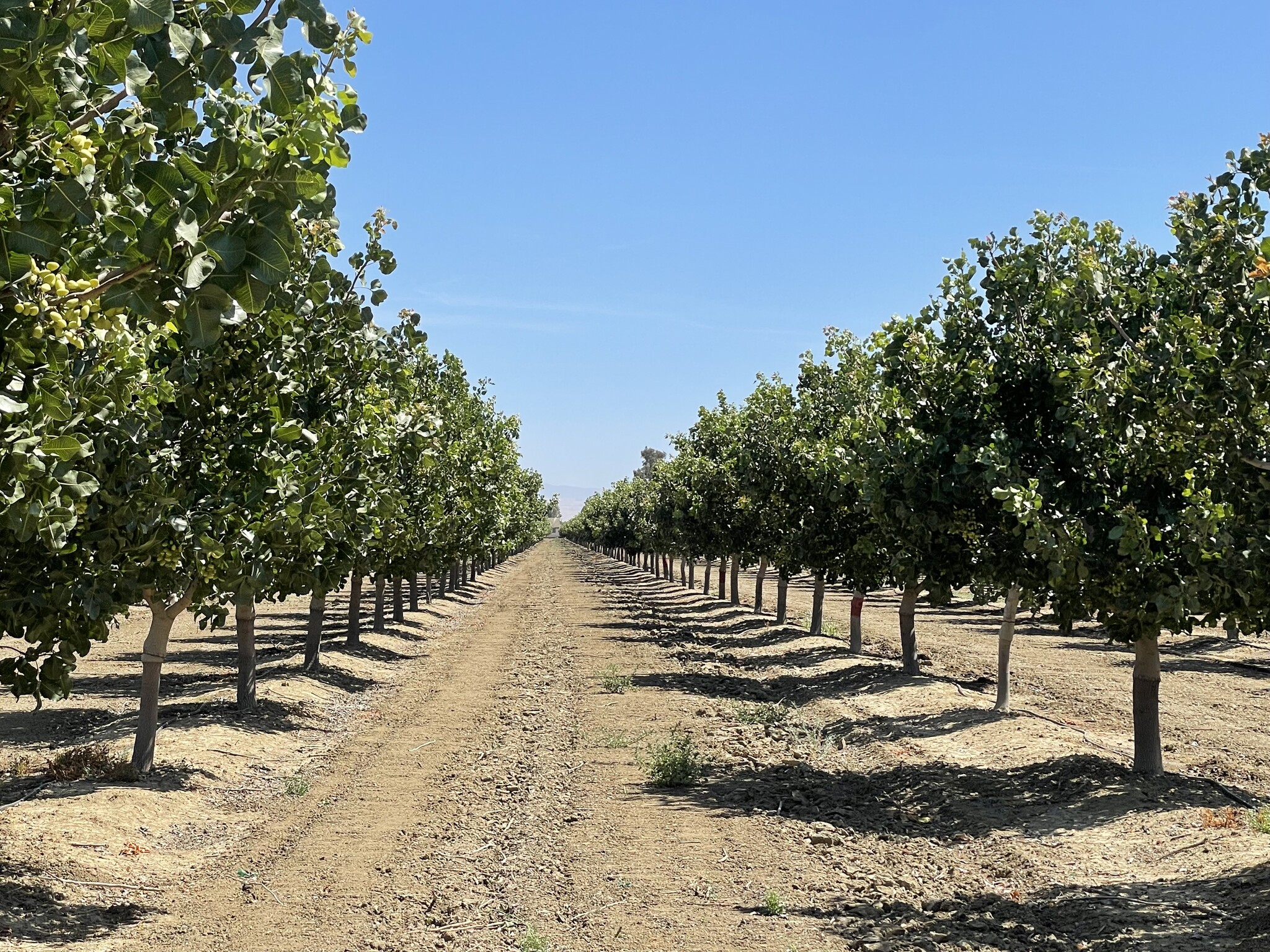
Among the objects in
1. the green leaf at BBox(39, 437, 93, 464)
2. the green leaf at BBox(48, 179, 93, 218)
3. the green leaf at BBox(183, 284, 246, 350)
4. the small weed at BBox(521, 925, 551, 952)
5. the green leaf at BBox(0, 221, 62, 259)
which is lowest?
the small weed at BBox(521, 925, 551, 952)

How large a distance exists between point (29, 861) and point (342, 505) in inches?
183

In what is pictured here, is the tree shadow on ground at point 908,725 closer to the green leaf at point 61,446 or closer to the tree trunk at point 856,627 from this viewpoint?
the tree trunk at point 856,627

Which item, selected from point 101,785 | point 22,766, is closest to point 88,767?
point 101,785

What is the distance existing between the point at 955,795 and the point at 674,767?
3422 mm

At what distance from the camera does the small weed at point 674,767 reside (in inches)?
551

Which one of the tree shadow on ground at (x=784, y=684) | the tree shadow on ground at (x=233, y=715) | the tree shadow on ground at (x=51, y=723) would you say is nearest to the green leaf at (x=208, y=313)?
the tree shadow on ground at (x=233, y=715)

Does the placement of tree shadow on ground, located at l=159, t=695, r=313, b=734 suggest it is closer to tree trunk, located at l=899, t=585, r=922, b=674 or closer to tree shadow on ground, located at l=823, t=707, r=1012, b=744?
tree shadow on ground, located at l=823, t=707, r=1012, b=744

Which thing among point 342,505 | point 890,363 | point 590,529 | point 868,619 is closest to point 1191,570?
point 890,363

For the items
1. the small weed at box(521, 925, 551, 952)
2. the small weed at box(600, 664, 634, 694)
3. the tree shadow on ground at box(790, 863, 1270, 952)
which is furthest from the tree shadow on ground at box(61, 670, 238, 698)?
the tree shadow on ground at box(790, 863, 1270, 952)

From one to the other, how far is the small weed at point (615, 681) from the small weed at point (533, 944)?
13.3 meters

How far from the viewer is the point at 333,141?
→ 4.78m

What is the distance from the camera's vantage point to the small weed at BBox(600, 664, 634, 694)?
2202 cm

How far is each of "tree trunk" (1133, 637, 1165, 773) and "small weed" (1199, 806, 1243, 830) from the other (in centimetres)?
166

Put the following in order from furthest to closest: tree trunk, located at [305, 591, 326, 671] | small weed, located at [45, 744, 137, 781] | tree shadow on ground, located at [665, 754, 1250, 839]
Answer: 1. tree trunk, located at [305, 591, 326, 671]
2. small weed, located at [45, 744, 137, 781]
3. tree shadow on ground, located at [665, 754, 1250, 839]
